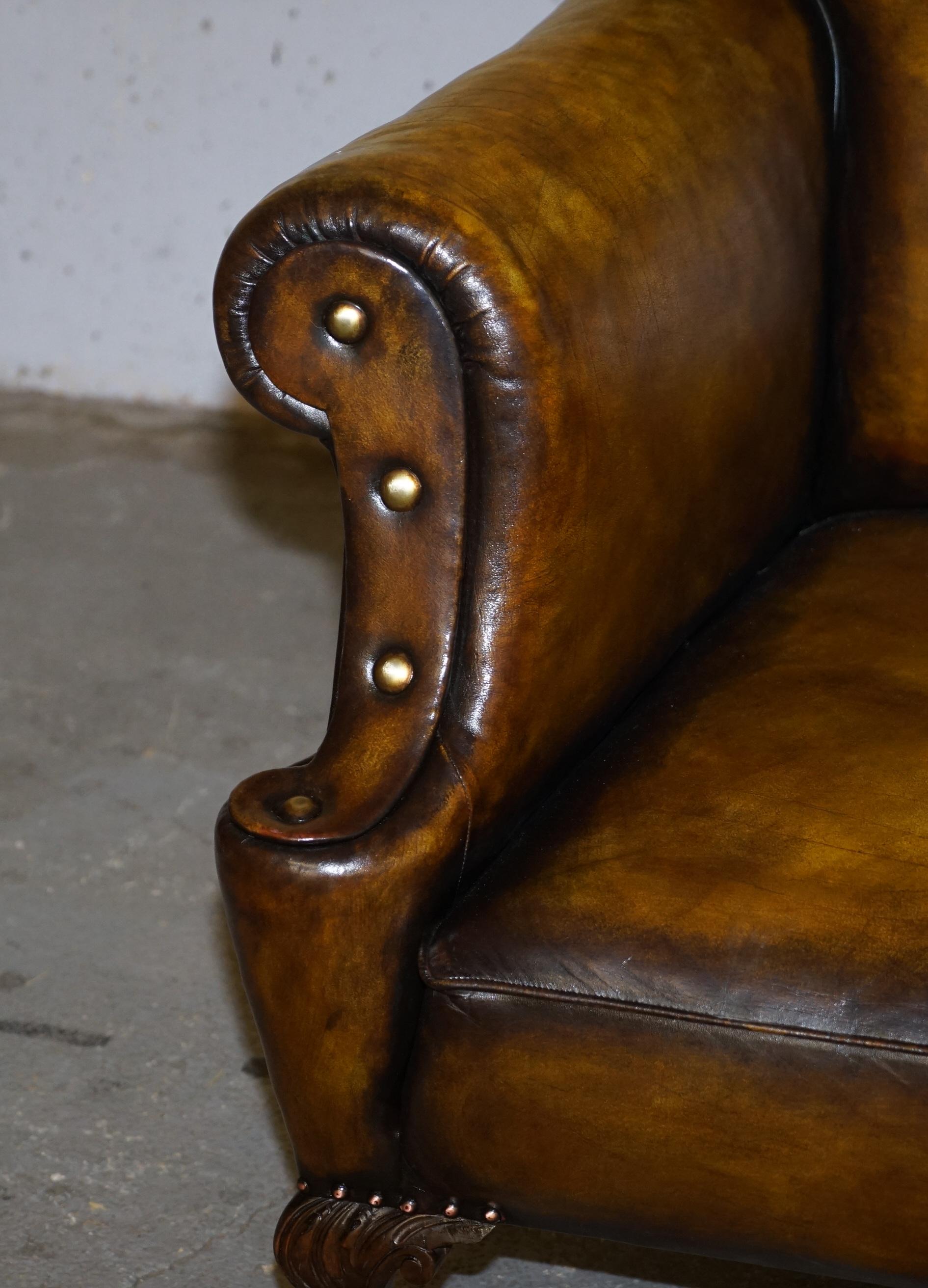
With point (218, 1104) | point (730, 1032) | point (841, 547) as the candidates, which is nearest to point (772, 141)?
point (841, 547)

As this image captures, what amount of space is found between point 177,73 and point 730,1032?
7.28 feet

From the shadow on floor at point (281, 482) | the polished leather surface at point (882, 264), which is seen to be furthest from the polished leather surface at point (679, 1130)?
the shadow on floor at point (281, 482)

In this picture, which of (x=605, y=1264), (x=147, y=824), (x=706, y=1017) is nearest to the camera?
(x=706, y=1017)

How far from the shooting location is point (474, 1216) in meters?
0.83

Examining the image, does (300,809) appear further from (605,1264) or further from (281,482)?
(281,482)

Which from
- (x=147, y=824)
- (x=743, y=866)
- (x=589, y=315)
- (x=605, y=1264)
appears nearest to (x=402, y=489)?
(x=589, y=315)

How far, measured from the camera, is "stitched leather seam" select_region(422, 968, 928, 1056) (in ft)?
2.37

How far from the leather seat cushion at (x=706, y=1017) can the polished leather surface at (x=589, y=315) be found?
0.08m

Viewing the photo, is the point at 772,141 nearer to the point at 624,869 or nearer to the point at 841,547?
the point at 841,547

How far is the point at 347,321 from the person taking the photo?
78 centimetres

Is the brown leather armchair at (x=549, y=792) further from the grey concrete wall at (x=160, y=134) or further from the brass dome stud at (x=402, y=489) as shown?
the grey concrete wall at (x=160, y=134)

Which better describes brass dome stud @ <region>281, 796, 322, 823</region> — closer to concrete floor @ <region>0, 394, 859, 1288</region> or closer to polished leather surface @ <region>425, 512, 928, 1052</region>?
polished leather surface @ <region>425, 512, 928, 1052</region>

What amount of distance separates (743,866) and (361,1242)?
301 millimetres

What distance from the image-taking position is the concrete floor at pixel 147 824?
1182 millimetres
